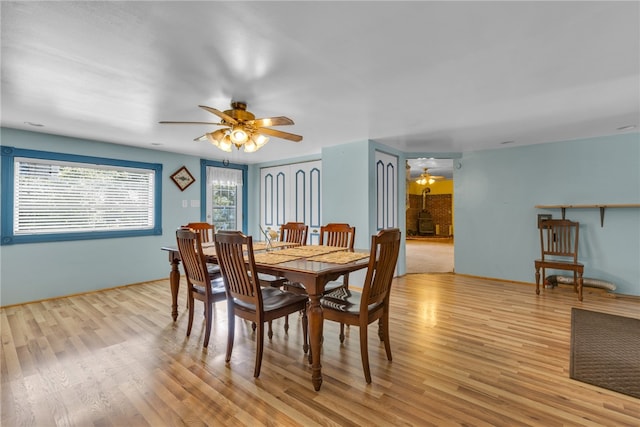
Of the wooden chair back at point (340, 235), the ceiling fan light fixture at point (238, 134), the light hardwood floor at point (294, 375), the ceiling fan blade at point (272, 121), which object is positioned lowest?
the light hardwood floor at point (294, 375)

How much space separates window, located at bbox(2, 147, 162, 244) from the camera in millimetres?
3785

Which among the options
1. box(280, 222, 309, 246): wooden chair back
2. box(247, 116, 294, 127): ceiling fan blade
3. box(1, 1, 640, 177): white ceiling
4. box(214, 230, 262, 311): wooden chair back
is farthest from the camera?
box(280, 222, 309, 246): wooden chair back

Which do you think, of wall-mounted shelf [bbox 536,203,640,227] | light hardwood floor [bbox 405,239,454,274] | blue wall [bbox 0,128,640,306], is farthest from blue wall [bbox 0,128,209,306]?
wall-mounted shelf [bbox 536,203,640,227]

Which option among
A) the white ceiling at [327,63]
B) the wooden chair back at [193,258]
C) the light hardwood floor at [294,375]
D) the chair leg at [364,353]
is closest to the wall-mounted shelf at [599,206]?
the white ceiling at [327,63]

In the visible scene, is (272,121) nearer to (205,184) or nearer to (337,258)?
(337,258)

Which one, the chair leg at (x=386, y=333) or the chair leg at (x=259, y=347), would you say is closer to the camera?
the chair leg at (x=259, y=347)

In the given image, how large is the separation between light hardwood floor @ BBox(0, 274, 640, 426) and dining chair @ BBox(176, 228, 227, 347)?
33 cm

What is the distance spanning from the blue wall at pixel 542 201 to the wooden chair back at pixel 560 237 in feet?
0.64

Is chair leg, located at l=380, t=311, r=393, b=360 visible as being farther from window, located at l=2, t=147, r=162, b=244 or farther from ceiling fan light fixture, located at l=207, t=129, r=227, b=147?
window, located at l=2, t=147, r=162, b=244

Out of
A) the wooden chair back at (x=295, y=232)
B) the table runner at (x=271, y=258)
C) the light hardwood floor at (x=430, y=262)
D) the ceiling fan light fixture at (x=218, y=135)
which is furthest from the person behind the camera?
the light hardwood floor at (x=430, y=262)

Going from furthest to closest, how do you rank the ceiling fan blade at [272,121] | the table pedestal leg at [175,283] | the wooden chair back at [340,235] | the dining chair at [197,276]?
the wooden chair back at [340,235] → the table pedestal leg at [175,283] → the dining chair at [197,276] → the ceiling fan blade at [272,121]

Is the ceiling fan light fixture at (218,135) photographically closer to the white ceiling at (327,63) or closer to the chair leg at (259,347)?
the white ceiling at (327,63)

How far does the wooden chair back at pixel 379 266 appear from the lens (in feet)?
6.40

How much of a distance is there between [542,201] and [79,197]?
22.2 feet
